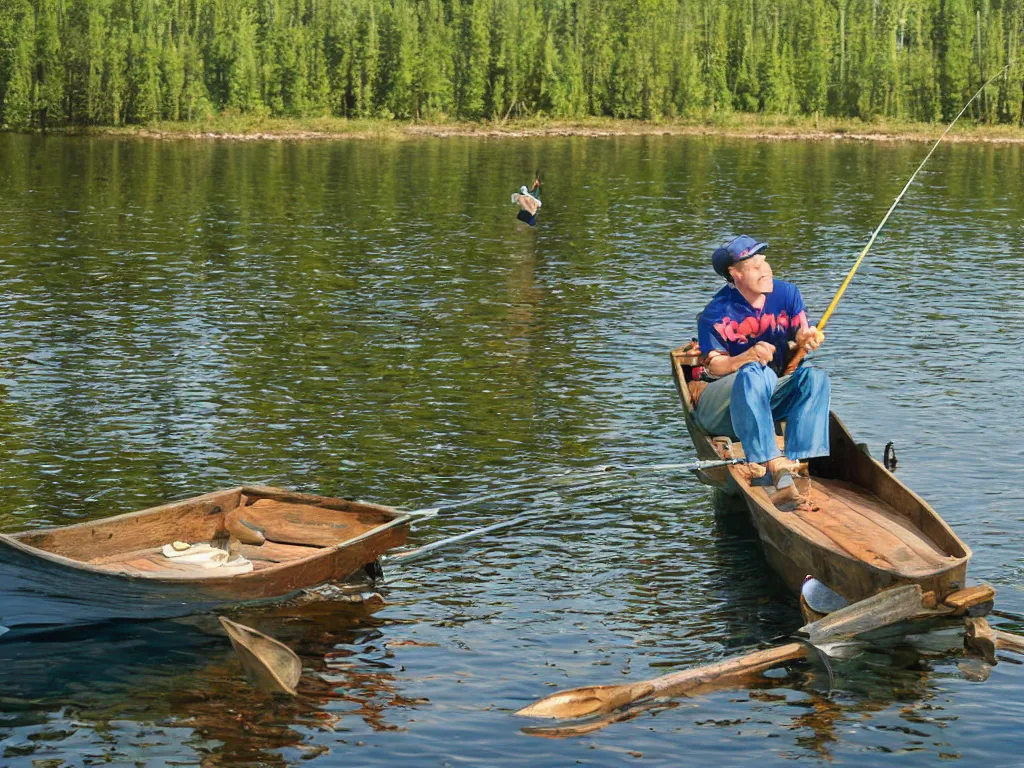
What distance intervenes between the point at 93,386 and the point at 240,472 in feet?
21.0

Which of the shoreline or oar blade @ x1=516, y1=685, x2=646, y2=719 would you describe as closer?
oar blade @ x1=516, y1=685, x2=646, y2=719

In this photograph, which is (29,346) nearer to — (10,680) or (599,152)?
(10,680)

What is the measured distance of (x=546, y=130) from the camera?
130250 millimetres

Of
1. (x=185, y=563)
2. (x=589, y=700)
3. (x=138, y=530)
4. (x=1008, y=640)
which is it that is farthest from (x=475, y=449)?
(x=1008, y=640)

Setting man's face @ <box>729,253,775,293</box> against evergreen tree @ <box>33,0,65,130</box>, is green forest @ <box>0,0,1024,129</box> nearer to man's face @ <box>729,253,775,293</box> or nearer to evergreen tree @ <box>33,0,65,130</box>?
evergreen tree @ <box>33,0,65,130</box>

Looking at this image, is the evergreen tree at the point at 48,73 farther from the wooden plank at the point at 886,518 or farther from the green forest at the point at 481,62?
the wooden plank at the point at 886,518

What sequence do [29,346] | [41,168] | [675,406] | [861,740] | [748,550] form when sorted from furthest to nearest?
[41,168] < [29,346] < [675,406] < [748,550] < [861,740]

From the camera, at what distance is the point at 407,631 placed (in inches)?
548

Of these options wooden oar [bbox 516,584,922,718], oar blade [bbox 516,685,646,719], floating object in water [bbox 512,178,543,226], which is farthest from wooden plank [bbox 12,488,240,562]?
floating object in water [bbox 512,178,543,226]

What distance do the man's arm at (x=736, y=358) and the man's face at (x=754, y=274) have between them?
23.3 inches

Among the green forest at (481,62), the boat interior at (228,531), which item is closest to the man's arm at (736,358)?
the boat interior at (228,531)

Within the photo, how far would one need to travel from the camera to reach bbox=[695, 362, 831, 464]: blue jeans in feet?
46.6

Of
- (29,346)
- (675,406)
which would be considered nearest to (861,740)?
(675,406)

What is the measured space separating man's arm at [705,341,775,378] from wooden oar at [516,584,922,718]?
11.2ft
